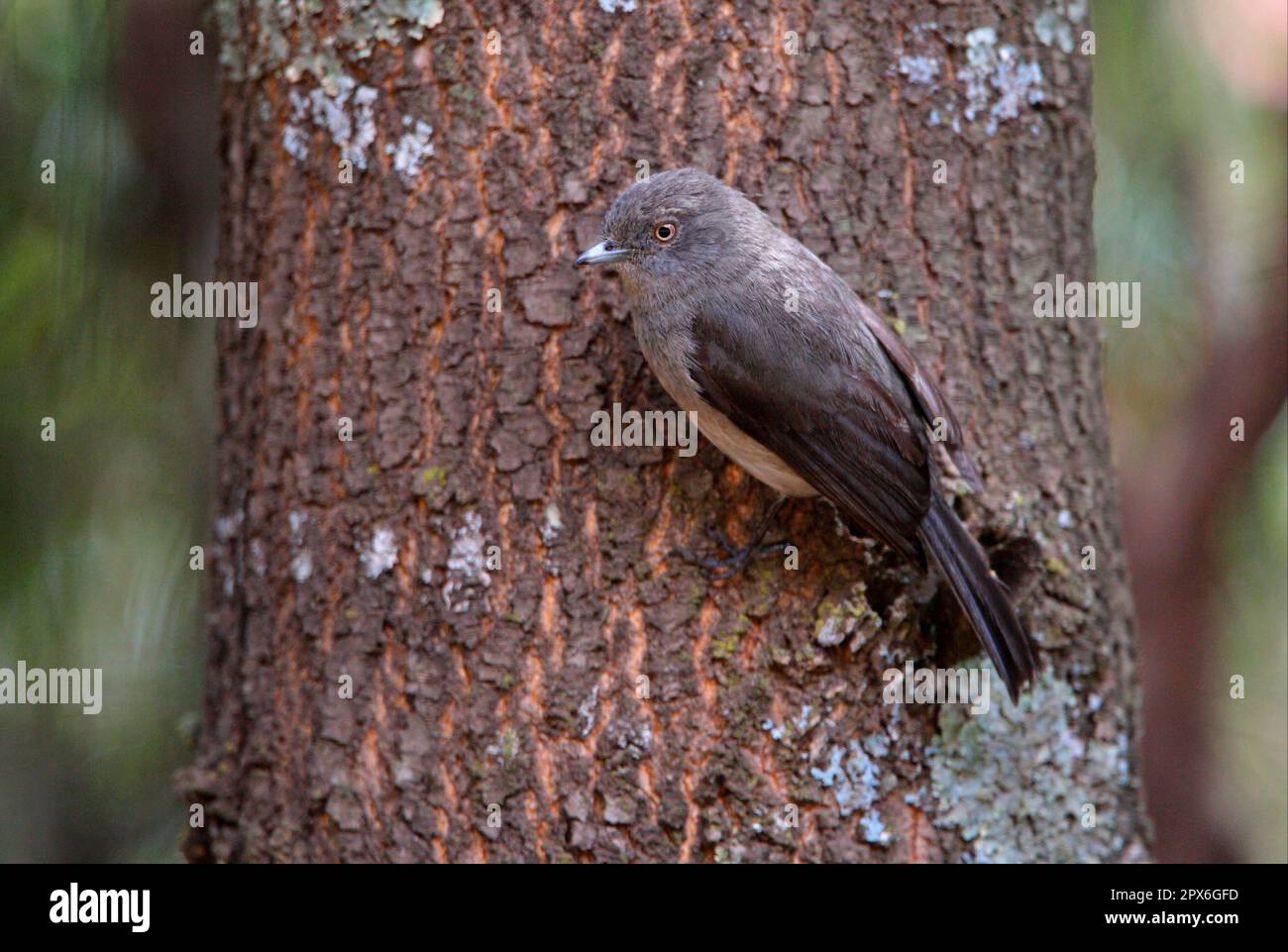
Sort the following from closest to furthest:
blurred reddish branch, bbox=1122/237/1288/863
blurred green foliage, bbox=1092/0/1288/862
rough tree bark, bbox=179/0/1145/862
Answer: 1. rough tree bark, bbox=179/0/1145/862
2. blurred green foliage, bbox=1092/0/1288/862
3. blurred reddish branch, bbox=1122/237/1288/863

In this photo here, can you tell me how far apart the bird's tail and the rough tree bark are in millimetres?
141

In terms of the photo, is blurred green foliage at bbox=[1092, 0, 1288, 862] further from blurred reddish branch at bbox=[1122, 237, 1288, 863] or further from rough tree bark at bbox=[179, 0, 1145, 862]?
rough tree bark at bbox=[179, 0, 1145, 862]

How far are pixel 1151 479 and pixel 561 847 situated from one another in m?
3.62

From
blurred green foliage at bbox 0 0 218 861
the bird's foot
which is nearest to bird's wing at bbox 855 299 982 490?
the bird's foot

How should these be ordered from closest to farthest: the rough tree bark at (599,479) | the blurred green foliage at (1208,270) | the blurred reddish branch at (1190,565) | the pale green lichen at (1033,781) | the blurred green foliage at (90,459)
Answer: the rough tree bark at (599,479), the pale green lichen at (1033,781), the blurred green foliage at (90,459), the blurred green foliage at (1208,270), the blurred reddish branch at (1190,565)

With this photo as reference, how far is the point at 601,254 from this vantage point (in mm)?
2836

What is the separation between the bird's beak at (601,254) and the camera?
282 cm

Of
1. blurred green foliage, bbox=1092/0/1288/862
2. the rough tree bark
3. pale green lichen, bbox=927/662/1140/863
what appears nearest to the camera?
the rough tree bark

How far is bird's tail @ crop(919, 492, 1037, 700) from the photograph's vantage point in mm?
2734

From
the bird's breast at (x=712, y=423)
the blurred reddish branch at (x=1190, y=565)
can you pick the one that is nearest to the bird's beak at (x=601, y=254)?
the bird's breast at (x=712, y=423)

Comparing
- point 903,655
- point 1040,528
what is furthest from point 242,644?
point 1040,528

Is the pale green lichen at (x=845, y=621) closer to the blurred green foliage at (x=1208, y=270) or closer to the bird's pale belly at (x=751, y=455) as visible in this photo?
the bird's pale belly at (x=751, y=455)

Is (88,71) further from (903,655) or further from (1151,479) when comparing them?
(1151,479)

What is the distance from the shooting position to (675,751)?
2680 millimetres
